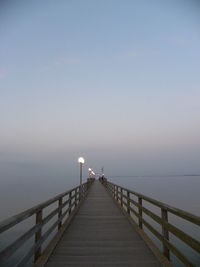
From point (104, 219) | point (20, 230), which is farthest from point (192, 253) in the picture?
point (20, 230)

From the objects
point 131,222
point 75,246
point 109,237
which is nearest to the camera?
point 75,246

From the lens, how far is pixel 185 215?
12.8 ft

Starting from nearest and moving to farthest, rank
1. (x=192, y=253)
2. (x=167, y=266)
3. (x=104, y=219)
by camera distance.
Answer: (x=167, y=266) < (x=104, y=219) < (x=192, y=253)

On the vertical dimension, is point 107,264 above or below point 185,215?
below

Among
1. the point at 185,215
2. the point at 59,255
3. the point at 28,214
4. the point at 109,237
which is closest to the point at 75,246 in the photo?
the point at 59,255

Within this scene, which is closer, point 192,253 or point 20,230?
point 192,253

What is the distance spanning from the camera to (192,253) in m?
17.6

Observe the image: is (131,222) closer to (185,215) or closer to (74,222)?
(74,222)

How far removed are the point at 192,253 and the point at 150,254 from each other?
14538 millimetres

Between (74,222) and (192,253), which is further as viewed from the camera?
(192,253)

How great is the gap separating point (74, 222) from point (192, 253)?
12259mm

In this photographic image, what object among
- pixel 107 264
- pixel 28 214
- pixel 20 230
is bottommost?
pixel 20 230

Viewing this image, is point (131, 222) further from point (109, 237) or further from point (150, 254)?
point (150, 254)

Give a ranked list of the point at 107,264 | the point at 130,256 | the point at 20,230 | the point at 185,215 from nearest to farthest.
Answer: the point at 185,215 < the point at 107,264 < the point at 130,256 < the point at 20,230
